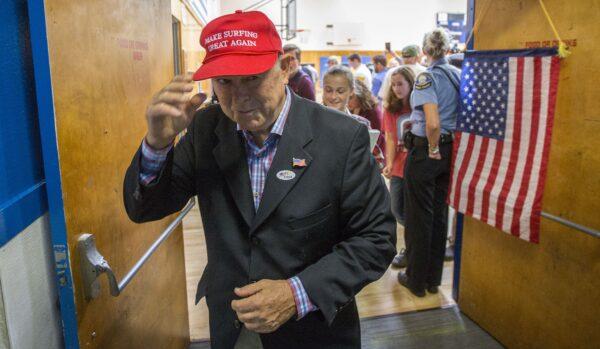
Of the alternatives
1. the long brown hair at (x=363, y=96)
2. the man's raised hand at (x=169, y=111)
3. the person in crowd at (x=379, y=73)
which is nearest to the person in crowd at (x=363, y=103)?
the long brown hair at (x=363, y=96)

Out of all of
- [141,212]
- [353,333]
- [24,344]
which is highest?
[141,212]

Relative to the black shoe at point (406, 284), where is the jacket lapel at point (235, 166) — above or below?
above

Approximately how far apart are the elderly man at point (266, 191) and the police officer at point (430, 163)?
1.70 meters

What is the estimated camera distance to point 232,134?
4.12 ft

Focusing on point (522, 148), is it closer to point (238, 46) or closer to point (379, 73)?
point (238, 46)

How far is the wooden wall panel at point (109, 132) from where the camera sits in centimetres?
114

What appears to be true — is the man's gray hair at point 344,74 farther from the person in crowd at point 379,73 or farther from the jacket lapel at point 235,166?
the person in crowd at point 379,73

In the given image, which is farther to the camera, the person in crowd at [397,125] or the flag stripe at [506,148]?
the person in crowd at [397,125]

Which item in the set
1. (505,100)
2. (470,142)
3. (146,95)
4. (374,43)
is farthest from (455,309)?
(374,43)

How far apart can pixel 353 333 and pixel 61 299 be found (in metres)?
0.81

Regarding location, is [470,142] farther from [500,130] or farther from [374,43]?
[374,43]

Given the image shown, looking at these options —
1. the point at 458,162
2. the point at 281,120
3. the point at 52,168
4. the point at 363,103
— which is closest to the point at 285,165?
the point at 281,120

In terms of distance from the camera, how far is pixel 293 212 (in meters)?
1.18

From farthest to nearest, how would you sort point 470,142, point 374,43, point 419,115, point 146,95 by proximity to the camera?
point 374,43
point 419,115
point 470,142
point 146,95
